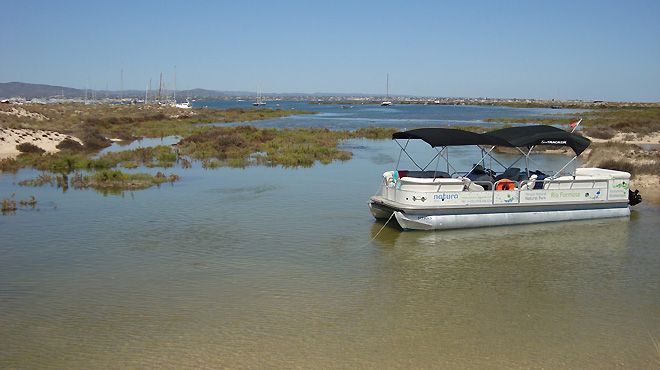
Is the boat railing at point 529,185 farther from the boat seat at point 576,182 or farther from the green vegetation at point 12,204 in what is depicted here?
the green vegetation at point 12,204

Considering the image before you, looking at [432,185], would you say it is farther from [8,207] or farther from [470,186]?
[8,207]

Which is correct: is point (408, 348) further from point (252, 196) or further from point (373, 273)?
point (252, 196)

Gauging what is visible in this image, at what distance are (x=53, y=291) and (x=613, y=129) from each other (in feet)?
180

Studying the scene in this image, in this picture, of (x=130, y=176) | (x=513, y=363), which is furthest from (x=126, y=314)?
(x=130, y=176)

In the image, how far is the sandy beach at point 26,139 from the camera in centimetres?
3781

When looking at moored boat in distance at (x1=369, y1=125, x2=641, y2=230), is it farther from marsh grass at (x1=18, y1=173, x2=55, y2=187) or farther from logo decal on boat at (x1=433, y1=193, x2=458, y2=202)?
marsh grass at (x1=18, y1=173, x2=55, y2=187)

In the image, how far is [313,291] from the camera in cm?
1245

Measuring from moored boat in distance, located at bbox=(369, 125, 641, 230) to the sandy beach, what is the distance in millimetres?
28197

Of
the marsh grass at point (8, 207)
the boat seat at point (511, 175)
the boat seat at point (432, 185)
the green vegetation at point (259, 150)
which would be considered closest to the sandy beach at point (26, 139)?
the green vegetation at point (259, 150)

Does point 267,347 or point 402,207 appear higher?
point 402,207

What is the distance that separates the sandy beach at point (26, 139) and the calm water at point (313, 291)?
2011cm

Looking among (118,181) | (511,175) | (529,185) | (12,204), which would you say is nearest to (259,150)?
(118,181)

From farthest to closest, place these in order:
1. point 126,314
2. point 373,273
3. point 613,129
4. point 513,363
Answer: point 613,129, point 373,273, point 126,314, point 513,363

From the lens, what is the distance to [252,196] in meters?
23.9
